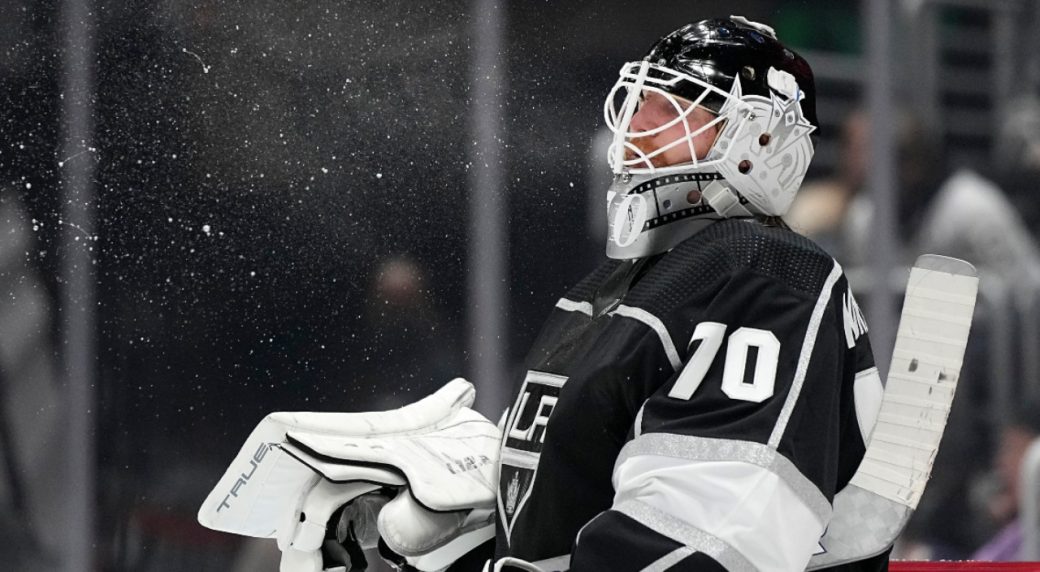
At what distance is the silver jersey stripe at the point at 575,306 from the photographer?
148 centimetres

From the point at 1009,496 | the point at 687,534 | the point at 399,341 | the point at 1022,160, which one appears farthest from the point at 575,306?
the point at 1022,160

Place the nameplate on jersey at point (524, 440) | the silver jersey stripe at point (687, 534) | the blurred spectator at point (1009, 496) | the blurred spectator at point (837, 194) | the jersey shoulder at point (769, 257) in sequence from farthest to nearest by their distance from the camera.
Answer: the blurred spectator at point (1009, 496), the blurred spectator at point (837, 194), the nameplate on jersey at point (524, 440), the jersey shoulder at point (769, 257), the silver jersey stripe at point (687, 534)

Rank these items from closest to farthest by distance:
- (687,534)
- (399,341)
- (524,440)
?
(687,534) < (524,440) < (399,341)

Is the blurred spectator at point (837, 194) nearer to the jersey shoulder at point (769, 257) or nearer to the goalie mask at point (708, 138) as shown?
the goalie mask at point (708, 138)

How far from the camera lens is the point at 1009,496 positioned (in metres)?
2.79

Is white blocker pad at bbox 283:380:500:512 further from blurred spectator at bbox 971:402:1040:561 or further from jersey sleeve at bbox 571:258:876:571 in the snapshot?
blurred spectator at bbox 971:402:1040:561

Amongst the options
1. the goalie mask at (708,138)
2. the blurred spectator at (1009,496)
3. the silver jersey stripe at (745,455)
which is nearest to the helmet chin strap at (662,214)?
the goalie mask at (708,138)

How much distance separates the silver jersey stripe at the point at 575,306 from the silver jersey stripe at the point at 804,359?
28 cm

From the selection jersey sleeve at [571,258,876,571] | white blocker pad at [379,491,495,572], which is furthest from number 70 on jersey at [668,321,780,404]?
white blocker pad at [379,491,495,572]

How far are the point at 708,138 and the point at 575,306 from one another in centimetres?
23

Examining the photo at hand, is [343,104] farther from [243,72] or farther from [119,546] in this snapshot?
[119,546]

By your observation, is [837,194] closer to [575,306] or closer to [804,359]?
[575,306]

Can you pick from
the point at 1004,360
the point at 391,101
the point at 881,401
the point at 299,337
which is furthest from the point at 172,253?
the point at 1004,360

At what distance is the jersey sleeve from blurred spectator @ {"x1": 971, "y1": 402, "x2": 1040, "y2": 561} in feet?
5.42
